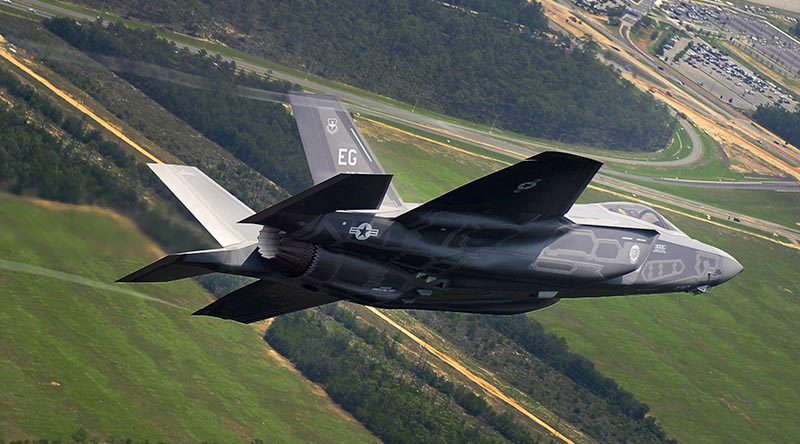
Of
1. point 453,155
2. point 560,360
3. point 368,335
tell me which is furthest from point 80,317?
point 453,155

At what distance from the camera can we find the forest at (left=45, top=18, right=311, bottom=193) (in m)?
58.7

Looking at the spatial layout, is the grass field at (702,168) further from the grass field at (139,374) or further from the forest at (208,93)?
the grass field at (139,374)

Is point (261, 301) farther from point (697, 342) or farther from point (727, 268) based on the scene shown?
point (697, 342)

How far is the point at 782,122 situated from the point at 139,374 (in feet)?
273

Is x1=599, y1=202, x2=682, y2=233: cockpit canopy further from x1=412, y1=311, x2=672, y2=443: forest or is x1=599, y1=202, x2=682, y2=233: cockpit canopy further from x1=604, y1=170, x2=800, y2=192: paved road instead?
x1=604, y1=170, x2=800, y2=192: paved road

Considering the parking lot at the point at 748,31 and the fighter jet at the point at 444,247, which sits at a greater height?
the parking lot at the point at 748,31

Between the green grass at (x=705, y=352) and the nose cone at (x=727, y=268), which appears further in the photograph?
the green grass at (x=705, y=352)

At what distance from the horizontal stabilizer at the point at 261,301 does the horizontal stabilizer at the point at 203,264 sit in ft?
8.43

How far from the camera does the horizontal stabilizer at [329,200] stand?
80.4ft

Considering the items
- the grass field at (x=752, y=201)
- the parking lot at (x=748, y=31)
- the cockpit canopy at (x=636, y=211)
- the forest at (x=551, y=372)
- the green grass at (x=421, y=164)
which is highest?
the parking lot at (x=748, y=31)

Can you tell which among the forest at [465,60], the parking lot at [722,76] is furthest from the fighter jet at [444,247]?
the parking lot at [722,76]

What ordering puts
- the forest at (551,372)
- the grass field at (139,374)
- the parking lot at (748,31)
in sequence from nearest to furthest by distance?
the grass field at (139,374) < the forest at (551,372) < the parking lot at (748,31)

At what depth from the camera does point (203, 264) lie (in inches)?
1016

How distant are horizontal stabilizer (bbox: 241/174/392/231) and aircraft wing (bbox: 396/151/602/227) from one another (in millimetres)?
1445
